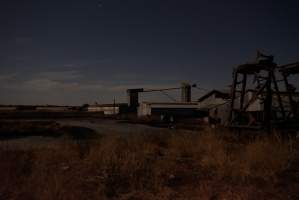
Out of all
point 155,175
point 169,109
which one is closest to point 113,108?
point 169,109

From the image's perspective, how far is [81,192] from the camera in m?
3.99

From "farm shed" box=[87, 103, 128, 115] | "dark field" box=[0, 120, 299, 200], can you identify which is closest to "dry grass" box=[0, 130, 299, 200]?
"dark field" box=[0, 120, 299, 200]

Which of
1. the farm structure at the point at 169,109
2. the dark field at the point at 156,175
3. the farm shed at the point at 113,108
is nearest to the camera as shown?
the dark field at the point at 156,175

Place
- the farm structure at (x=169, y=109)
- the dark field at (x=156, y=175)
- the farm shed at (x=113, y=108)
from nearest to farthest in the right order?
the dark field at (x=156, y=175), the farm structure at (x=169, y=109), the farm shed at (x=113, y=108)

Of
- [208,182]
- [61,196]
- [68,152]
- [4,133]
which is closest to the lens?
[61,196]

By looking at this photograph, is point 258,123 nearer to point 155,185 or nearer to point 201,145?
point 201,145

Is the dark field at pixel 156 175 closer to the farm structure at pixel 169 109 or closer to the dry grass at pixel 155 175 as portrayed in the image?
the dry grass at pixel 155 175

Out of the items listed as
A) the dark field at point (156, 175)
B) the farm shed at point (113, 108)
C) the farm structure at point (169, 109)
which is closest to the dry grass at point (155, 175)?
the dark field at point (156, 175)

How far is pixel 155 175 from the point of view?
186 inches

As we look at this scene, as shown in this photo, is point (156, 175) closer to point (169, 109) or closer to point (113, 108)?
point (169, 109)

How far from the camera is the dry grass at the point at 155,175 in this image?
3.91 metres

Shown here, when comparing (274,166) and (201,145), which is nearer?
(274,166)

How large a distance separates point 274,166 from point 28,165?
17.3ft

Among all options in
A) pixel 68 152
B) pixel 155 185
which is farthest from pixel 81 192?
pixel 68 152
